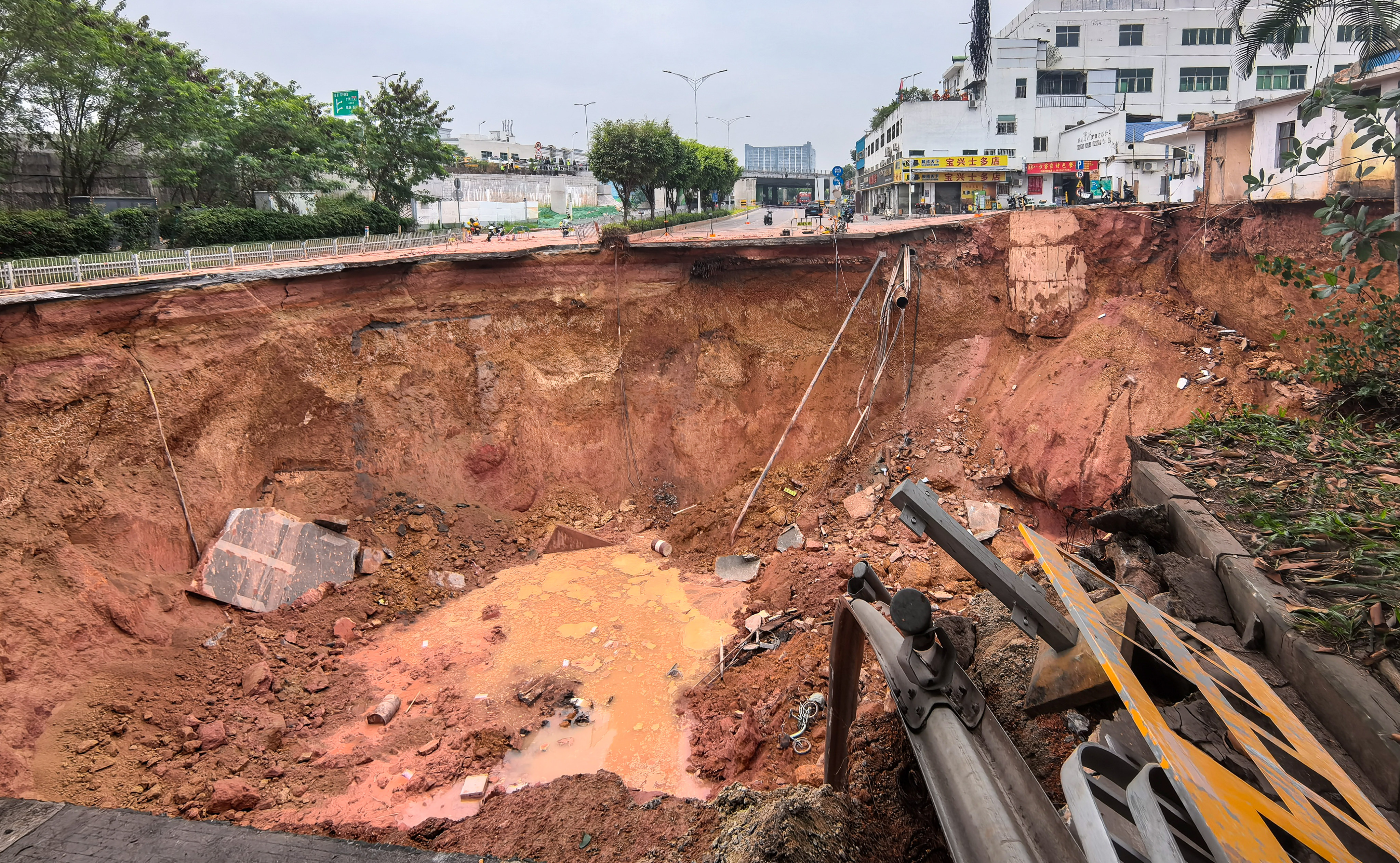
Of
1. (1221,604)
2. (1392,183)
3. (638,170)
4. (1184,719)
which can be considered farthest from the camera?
(638,170)

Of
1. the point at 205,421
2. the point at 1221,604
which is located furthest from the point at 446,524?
the point at 1221,604

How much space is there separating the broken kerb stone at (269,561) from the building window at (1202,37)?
5111 cm

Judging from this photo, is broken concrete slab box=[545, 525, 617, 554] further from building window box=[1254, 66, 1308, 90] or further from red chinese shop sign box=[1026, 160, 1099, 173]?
building window box=[1254, 66, 1308, 90]

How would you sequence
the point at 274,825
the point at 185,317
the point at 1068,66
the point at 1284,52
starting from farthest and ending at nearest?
the point at 1068,66 → the point at 185,317 → the point at 1284,52 → the point at 274,825

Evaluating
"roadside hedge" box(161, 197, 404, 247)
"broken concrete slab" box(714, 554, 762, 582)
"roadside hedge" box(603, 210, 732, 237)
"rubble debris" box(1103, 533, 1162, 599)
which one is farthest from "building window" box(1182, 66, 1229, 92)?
"rubble debris" box(1103, 533, 1162, 599)

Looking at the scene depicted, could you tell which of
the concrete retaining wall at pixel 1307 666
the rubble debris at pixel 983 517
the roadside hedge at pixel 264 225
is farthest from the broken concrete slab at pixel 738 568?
the roadside hedge at pixel 264 225

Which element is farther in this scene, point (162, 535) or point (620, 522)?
point (620, 522)

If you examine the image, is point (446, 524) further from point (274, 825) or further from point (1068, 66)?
point (1068, 66)

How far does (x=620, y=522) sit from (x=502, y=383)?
434 centimetres

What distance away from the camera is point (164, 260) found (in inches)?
565

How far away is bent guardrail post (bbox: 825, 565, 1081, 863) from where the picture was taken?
3359 mm

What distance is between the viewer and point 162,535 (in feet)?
39.0

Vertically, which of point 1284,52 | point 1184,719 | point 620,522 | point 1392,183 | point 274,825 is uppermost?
point 1284,52

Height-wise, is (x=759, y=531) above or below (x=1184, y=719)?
below
